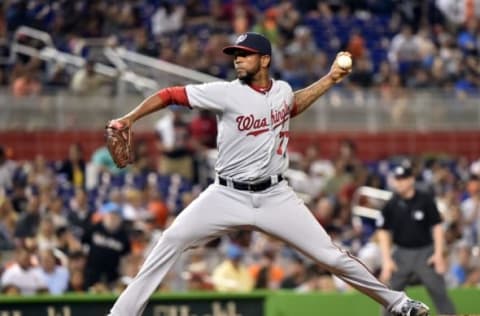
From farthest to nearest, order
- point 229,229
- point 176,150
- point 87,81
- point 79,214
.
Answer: point 87,81 < point 176,150 < point 79,214 < point 229,229

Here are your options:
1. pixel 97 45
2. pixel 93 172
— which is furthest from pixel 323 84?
pixel 97 45

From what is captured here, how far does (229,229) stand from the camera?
9.58m

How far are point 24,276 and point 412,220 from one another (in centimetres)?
438

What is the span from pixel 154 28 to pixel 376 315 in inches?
379

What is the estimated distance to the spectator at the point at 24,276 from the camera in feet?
50.1

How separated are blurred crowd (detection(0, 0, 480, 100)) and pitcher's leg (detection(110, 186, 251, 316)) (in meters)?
10.9

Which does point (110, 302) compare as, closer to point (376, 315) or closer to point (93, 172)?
point (376, 315)

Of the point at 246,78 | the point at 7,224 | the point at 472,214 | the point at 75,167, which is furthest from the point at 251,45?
the point at 75,167

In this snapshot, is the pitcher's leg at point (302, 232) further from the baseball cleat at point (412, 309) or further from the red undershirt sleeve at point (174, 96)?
the red undershirt sleeve at point (174, 96)

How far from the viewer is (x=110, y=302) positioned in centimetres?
1397

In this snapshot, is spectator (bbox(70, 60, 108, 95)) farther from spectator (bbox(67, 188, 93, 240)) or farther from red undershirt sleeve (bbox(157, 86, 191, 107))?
red undershirt sleeve (bbox(157, 86, 191, 107))

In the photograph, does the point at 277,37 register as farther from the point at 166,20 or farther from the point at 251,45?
the point at 251,45

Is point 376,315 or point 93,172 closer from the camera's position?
point 376,315

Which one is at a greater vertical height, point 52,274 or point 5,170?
point 5,170
